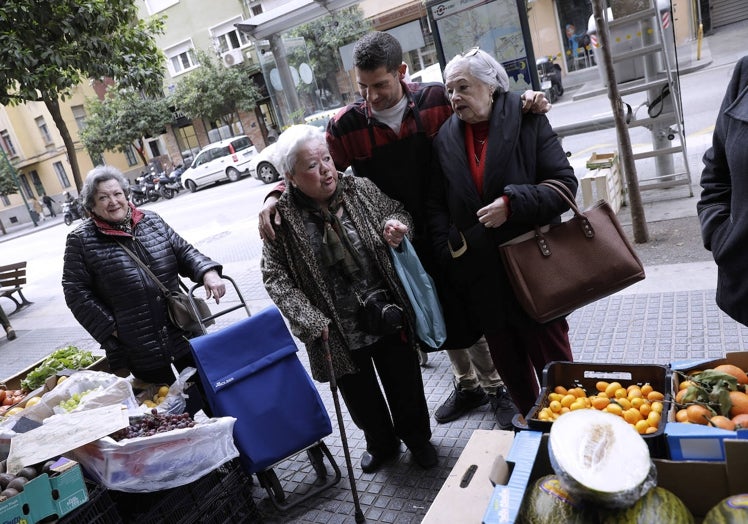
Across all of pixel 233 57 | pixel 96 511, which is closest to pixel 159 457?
pixel 96 511

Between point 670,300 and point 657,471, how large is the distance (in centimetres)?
302

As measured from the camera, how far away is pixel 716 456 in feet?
4.95

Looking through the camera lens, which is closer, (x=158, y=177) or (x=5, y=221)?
(x=158, y=177)

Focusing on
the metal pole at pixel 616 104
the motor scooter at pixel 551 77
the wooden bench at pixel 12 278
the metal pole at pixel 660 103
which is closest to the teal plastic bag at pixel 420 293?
the metal pole at pixel 616 104

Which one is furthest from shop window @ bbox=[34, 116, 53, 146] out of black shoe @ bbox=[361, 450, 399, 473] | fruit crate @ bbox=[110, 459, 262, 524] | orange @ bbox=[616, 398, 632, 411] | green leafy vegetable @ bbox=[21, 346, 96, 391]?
orange @ bbox=[616, 398, 632, 411]

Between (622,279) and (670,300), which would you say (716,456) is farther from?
(670,300)

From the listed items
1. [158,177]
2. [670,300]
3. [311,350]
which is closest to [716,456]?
[311,350]

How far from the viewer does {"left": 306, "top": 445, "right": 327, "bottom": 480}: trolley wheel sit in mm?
3277

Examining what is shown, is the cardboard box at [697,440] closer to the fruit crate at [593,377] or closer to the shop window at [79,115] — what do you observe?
the fruit crate at [593,377]

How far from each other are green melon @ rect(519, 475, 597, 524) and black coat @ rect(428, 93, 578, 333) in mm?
1140

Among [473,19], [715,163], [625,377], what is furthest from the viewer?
[473,19]

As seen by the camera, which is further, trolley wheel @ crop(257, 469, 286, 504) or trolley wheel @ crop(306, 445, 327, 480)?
trolley wheel @ crop(306, 445, 327, 480)

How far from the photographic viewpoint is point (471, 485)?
6.50 ft

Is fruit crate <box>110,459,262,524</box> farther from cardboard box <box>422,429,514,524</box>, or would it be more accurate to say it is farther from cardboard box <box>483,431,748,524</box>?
cardboard box <box>483,431,748,524</box>
